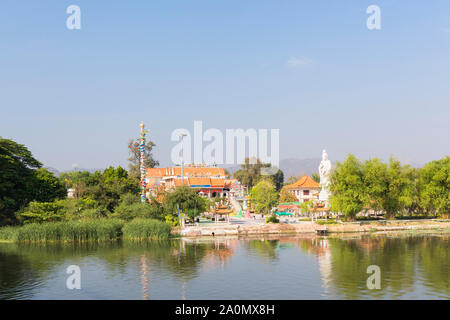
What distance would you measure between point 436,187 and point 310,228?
14.7 m

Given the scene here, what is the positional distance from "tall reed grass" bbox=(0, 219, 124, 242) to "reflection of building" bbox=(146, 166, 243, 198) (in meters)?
30.7

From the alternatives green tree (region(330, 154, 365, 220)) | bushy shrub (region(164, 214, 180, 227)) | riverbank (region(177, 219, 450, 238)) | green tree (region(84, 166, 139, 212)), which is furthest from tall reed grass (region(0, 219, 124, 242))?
green tree (region(330, 154, 365, 220))

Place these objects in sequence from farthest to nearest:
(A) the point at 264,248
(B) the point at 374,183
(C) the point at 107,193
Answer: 1. (B) the point at 374,183
2. (C) the point at 107,193
3. (A) the point at 264,248

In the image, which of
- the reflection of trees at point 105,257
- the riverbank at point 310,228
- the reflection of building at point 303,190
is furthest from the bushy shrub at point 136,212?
the reflection of building at point 303,190

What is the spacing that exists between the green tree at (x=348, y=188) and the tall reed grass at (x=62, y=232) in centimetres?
2128

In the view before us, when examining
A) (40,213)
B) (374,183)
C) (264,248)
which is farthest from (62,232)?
(374,183)

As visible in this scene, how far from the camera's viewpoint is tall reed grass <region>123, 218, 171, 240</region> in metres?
35.9

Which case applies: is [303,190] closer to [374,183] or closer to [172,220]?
[374,183]

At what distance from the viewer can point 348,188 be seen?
43062 millimetres

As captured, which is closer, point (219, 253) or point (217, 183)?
point (219, 253)

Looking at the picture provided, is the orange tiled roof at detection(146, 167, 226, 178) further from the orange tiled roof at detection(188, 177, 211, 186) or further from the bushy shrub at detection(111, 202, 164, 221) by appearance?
the bushy shrub at detection(111, 202, 164, 221)

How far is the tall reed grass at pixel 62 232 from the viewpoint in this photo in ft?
113

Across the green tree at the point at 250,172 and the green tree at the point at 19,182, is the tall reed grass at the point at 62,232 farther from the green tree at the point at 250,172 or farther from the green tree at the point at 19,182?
the green tree at the point at 250,172
